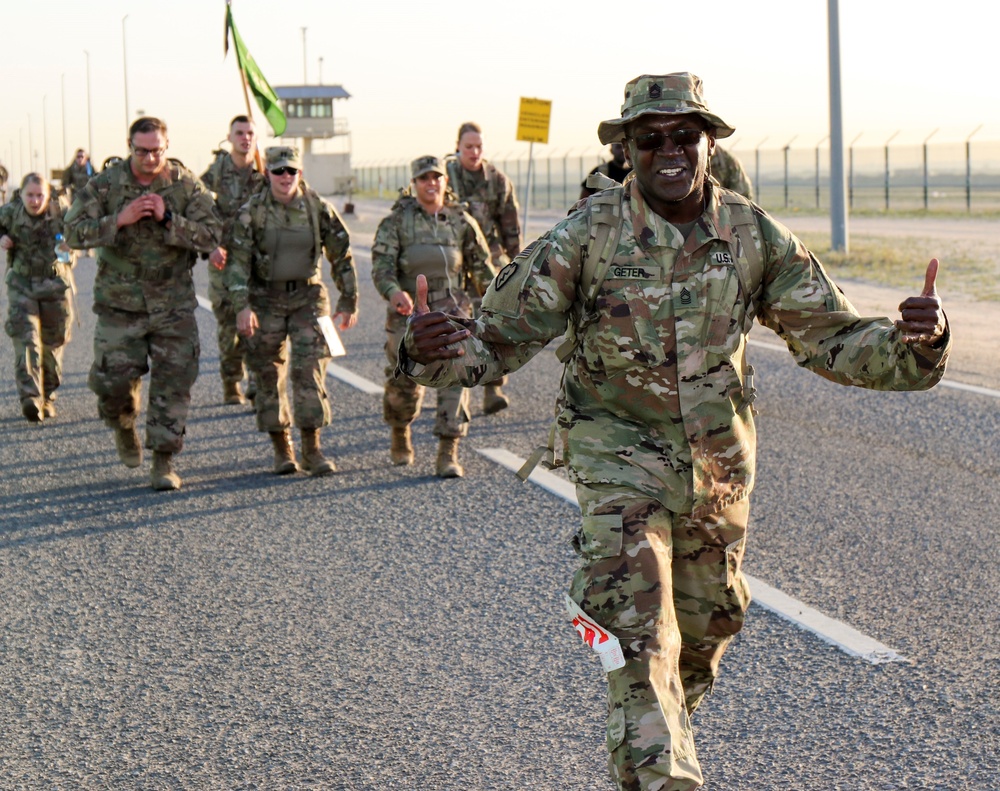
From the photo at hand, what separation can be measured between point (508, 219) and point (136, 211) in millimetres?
3753

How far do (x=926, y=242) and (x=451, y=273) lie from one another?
2233cm

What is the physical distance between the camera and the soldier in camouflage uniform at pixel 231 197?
1174 centimetres

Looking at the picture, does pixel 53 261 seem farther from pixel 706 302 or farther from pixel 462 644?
pixel 706 302

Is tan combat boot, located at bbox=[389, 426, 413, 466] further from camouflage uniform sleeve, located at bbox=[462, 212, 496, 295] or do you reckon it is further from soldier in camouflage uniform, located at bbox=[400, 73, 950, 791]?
soldier in camouflage uniform, located at bbox=[400, 73, 950, 791]

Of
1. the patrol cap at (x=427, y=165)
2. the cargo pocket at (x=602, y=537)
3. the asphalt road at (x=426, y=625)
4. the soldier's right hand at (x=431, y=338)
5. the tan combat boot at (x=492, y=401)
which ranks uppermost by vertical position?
the patrol cap at (x=427, y=165)

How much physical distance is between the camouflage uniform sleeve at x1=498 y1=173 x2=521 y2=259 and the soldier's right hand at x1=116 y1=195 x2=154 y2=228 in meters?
3.62

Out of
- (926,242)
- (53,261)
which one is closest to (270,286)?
(53,261)

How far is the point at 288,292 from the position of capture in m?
9.32

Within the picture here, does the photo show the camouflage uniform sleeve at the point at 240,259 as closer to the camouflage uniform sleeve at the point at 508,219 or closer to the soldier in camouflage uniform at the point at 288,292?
the soldier in camouflage uniform at the point at 288,292

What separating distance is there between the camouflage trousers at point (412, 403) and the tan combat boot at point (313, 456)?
0.47m

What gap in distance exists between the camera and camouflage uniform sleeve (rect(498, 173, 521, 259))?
38.5 ft

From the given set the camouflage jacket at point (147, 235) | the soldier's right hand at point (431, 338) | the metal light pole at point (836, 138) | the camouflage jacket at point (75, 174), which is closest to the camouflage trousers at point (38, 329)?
the camouflage jacket at point (147, 235)

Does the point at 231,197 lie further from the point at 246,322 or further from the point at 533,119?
the point at 533,119

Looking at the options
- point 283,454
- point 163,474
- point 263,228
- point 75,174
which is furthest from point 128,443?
point 75,174
